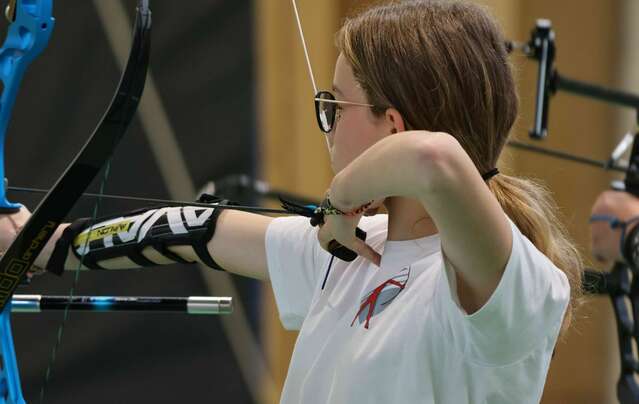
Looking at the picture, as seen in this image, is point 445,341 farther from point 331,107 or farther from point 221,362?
point 221,362

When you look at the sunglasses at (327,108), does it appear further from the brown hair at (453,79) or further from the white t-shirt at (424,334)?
the white t-shirt at (424,334)

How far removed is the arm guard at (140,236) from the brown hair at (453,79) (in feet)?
1.07

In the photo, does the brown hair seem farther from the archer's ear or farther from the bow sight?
the bow sight

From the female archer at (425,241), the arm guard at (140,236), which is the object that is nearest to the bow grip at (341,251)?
the female archer at (425,241)

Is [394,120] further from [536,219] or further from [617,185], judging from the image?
[617,185]

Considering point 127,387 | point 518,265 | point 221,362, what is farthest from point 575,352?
point 518,265

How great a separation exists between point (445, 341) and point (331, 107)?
0.28m

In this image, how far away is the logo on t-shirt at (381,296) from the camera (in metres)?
1.09

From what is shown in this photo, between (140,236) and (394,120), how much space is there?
41 cm

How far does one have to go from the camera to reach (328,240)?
1117 mm

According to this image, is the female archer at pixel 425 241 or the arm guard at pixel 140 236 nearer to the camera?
the female archer at pixel 425 241

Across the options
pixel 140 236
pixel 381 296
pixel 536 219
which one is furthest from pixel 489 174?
pixel 140 236

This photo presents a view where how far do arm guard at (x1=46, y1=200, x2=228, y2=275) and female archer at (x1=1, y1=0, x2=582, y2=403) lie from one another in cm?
12

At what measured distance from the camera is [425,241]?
111cm
